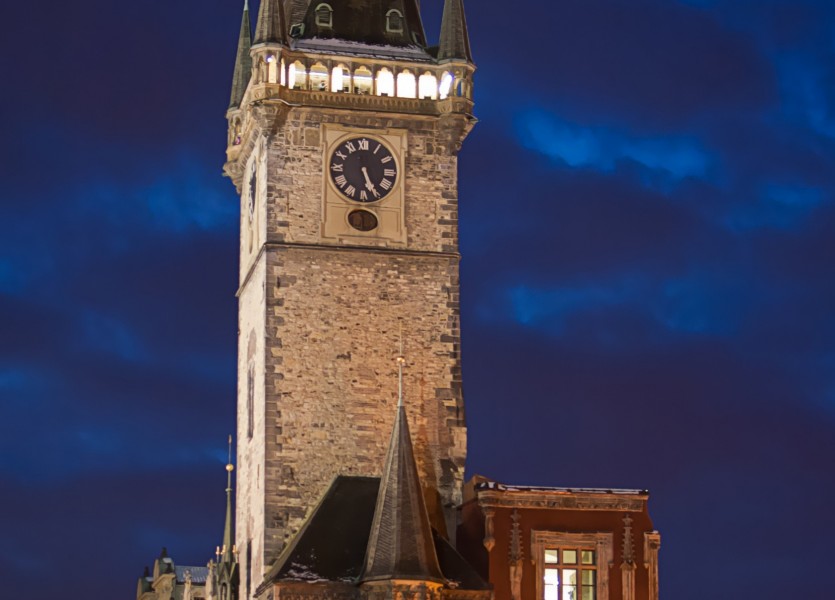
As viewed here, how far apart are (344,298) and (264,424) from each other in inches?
183

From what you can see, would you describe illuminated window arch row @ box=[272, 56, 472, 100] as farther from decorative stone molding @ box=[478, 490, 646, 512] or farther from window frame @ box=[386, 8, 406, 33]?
decorative stone molding @ box=[478, 490, 646, 512]

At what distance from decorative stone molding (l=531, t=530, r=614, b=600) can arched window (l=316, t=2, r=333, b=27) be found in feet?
58.3

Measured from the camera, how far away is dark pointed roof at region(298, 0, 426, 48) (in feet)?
229

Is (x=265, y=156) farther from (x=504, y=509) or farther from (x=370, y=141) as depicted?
(x=504, y=509)

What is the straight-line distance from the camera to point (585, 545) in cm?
6425

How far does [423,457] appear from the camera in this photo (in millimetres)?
66250

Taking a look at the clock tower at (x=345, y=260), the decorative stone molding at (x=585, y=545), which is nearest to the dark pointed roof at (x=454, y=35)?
the clock tower at (x=345, y=260)

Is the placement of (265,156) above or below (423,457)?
above

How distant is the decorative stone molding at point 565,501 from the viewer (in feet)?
210

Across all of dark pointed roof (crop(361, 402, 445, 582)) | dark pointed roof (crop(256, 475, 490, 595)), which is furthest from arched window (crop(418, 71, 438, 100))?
dark pointed roof (crop(256, 475, 490, 595))

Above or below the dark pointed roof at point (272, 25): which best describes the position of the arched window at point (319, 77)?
below

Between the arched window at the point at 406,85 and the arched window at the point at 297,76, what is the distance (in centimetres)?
300

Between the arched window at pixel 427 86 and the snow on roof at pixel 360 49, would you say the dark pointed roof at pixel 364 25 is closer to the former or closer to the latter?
the snow on roof at pixel 360 49

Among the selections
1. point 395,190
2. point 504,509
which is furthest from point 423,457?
point 395,190
